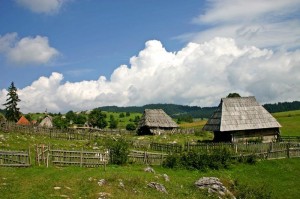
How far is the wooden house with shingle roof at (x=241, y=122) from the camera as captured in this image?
3956cm

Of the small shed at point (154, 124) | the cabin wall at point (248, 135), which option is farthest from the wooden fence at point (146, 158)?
the small shed at point (154, 124)

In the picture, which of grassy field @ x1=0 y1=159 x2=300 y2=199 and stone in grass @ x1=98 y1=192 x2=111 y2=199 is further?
grassy field @ x1=0 y1=159 x2=300 y2=199

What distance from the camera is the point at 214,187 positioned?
21625mm

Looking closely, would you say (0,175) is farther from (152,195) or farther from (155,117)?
(155,117)

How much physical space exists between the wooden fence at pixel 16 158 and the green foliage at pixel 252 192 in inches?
531

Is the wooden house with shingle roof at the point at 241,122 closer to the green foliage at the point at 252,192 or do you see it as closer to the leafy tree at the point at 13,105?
the green foliage at the point at 252,192

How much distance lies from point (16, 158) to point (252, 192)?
49.3 ft

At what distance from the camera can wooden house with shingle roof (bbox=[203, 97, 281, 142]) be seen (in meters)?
39.6

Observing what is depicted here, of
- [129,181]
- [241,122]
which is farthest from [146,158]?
[241,122]

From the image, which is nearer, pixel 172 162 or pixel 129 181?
pixel 129 181

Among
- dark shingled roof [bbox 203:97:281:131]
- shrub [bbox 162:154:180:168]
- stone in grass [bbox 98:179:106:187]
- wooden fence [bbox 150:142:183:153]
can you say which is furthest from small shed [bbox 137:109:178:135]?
stone in grass [bbox 98:179:106:187]

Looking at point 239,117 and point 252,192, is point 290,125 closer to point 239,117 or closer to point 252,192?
point 239,117

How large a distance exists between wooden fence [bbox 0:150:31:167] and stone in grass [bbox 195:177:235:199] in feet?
35.6

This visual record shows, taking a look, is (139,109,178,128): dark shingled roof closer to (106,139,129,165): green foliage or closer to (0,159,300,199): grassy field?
(0,159,300,199): grassy field
